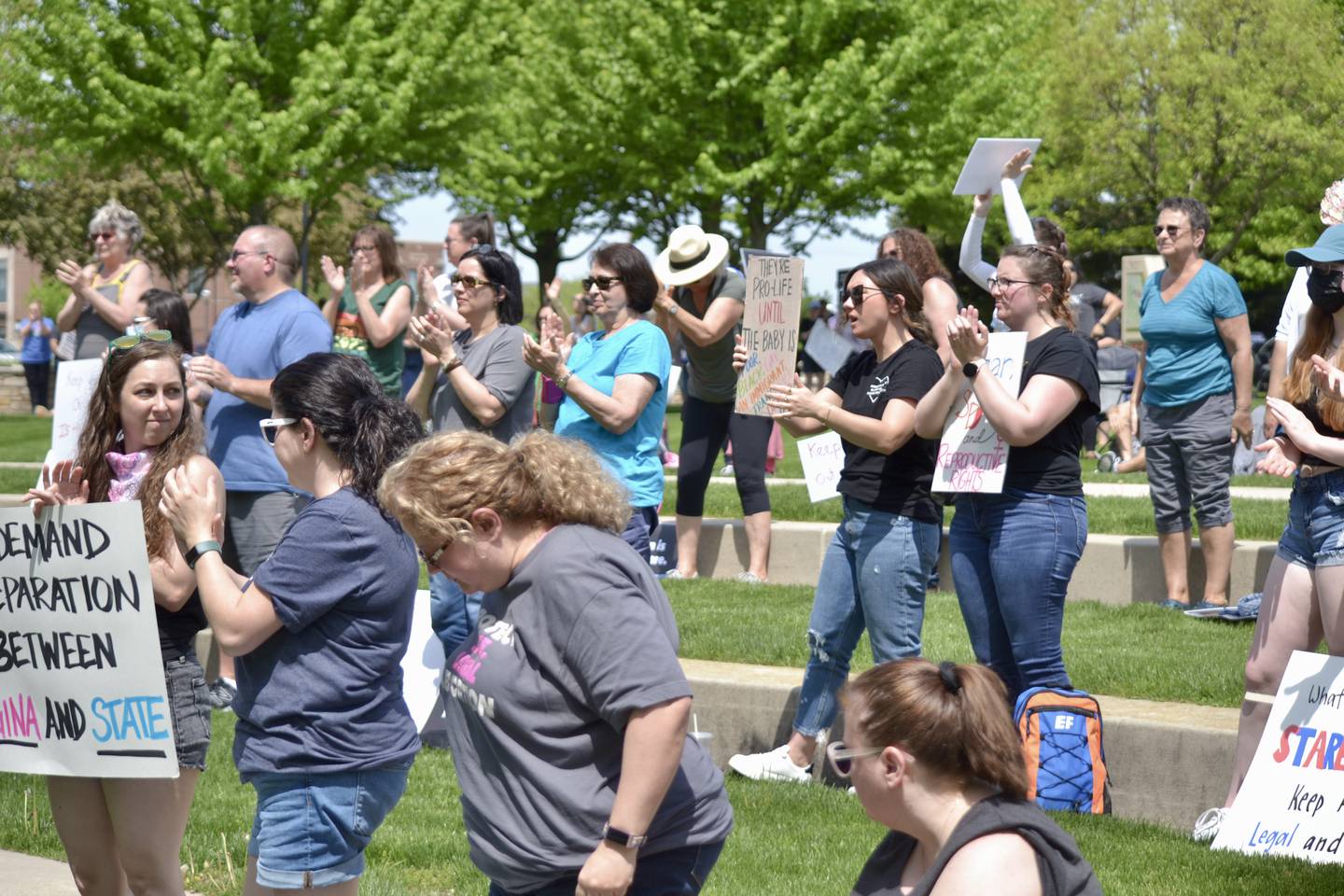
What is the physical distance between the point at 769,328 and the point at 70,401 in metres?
2.99

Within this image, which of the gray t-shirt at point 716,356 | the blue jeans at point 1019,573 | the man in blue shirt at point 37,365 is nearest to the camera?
the blue jeans at point 1019,573

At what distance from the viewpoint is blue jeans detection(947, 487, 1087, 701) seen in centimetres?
566

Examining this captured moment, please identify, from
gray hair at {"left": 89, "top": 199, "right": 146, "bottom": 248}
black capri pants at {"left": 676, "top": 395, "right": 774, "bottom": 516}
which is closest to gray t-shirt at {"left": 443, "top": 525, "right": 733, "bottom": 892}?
black capri pants at {"left": 676, "top": 395, "right": 774, "bottom": 516}

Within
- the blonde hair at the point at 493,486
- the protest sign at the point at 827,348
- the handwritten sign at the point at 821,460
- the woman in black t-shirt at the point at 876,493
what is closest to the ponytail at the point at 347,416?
the blonde hair at the point at 493,486

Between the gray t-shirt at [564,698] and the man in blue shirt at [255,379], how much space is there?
4006 mm

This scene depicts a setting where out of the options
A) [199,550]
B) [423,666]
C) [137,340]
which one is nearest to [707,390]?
[423,666]

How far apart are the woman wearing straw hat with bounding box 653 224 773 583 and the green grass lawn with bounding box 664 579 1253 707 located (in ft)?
1.93

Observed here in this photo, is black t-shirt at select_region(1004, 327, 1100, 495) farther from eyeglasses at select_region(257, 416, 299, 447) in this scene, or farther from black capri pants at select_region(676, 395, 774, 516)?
black capri pants at select_region(676, 395, 774, 516)

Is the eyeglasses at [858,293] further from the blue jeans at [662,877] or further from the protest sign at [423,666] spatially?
the blue jeans at [662,877]

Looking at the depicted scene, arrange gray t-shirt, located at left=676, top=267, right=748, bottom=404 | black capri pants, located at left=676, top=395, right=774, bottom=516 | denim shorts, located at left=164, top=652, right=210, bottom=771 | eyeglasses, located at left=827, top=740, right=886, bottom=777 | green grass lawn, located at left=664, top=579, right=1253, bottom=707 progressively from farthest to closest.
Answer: black capri pants, located at left=676, top=395, right=774, bottom=516 → gray t-shirt, located at left=676, top=267, right=748, bottom=404 → green grass lawn, located at left=664, top=579, right=1253, bottom=707 → denim shorts, located at left=164, top=652, right=210, bottom=771 → eyeglasses, located at left=827, top=740, right=886, bottom=777

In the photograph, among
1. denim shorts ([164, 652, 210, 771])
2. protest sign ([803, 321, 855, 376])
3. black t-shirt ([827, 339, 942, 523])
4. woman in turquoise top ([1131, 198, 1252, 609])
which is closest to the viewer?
denim shorts ([164, 652, 210, 771])

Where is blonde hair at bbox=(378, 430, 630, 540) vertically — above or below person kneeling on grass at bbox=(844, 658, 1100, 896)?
above

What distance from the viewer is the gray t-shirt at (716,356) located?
29.3ft

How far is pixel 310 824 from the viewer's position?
3781 millimetres
